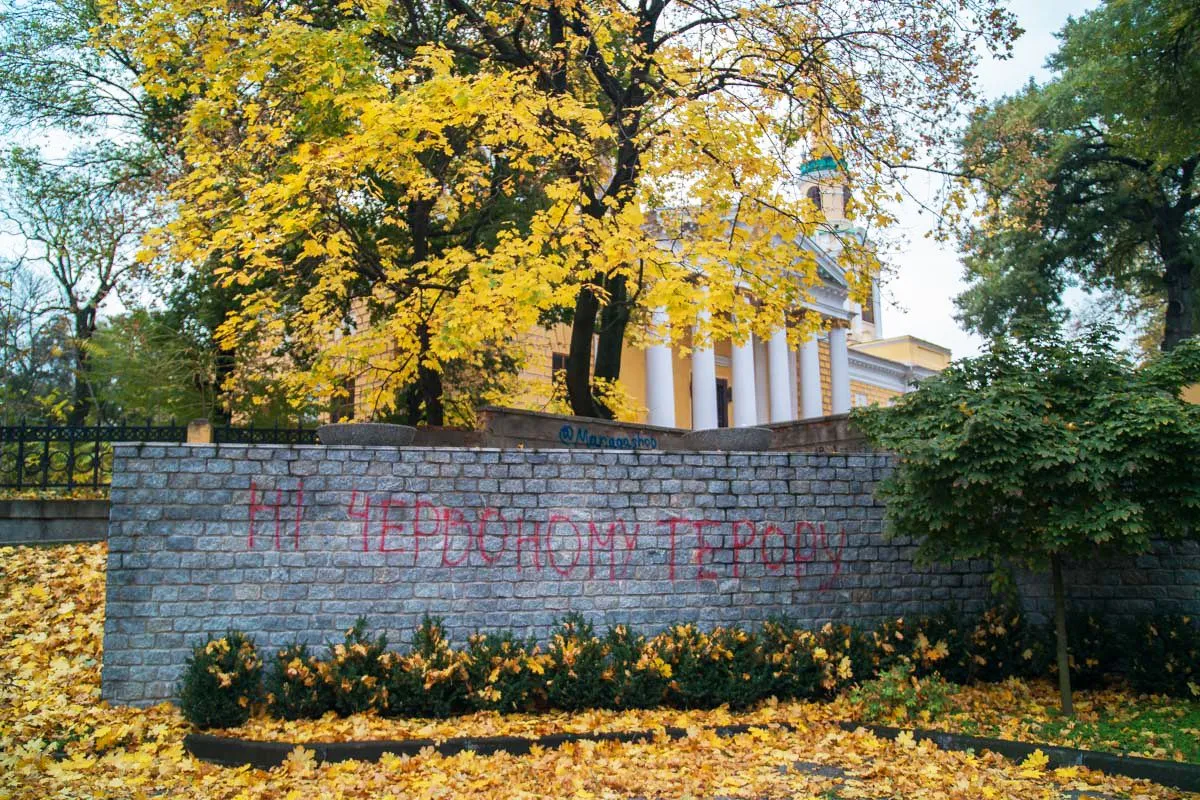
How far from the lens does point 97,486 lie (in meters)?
11.7

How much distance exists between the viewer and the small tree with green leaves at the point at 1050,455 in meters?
8.29

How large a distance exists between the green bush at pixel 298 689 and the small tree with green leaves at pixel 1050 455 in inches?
207

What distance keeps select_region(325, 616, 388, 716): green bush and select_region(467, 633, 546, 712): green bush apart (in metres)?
0.71

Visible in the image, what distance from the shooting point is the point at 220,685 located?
795 centimetres

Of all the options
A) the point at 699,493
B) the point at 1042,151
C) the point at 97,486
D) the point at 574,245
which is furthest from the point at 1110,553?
the point at 1042,151

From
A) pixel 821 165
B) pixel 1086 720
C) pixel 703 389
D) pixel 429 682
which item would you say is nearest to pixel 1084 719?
pixel 1086 720

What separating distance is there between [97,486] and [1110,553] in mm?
10873

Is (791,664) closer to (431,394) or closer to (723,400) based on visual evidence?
(431,394)

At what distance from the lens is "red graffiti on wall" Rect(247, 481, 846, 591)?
8.98 m

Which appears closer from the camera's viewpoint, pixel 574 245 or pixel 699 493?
pixel 699 493

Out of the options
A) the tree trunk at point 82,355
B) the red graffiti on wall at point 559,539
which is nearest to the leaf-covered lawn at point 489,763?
the red graffiti on wall at point 559,539

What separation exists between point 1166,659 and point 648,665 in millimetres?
5021

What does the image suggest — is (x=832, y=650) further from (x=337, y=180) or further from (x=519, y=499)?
(x=337, y=180)

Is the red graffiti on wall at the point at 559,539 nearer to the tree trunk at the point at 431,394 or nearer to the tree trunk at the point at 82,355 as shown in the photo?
the tree trunk at the point at 431,394
